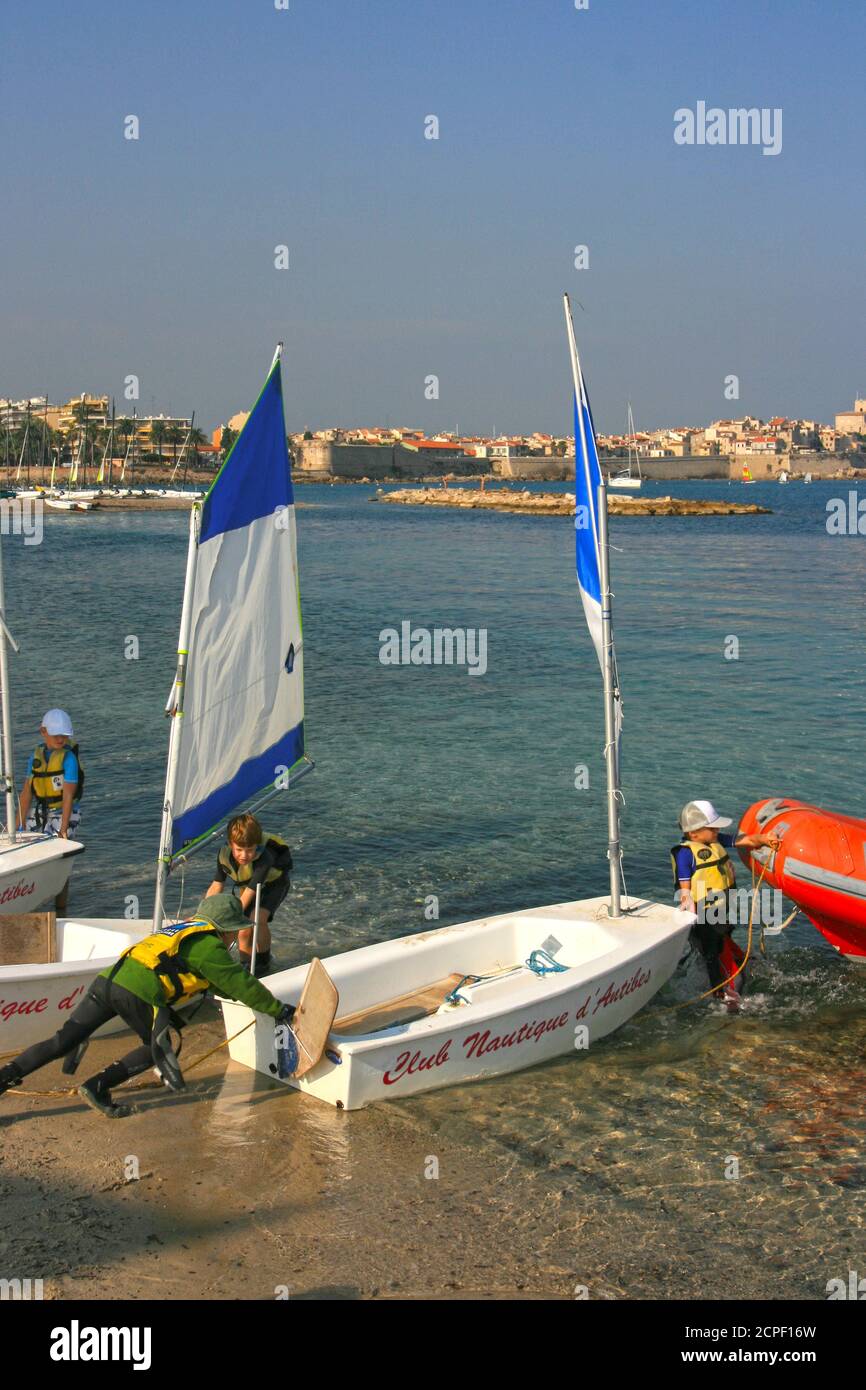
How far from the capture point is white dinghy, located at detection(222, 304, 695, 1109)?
809cm

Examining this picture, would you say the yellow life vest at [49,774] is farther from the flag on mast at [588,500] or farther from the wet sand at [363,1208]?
the flag on mast at [588,500]

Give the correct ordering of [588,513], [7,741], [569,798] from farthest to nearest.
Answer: [569,798]
[7,741]
[588,513]

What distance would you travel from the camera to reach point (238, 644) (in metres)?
9.19

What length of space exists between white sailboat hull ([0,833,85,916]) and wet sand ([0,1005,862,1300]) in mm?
2399

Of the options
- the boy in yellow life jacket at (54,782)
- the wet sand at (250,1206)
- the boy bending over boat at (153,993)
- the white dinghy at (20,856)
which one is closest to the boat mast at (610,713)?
the wet sand at (250,1206)

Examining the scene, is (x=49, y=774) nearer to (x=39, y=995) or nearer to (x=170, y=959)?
(x=39, y=995)

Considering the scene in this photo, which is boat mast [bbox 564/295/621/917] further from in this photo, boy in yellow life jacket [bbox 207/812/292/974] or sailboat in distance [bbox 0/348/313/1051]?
boy in yellow life jacket [bbox 207/812/292/974]

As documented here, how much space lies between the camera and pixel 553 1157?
25.3ft

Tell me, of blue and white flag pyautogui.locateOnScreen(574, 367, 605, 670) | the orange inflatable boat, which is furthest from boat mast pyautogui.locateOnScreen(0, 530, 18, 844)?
the orange inflatable boat

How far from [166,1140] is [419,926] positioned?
15.9ft

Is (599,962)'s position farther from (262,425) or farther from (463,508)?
(463,508)

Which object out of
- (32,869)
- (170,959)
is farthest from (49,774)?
(170,959)

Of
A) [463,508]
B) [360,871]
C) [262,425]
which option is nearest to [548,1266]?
[262,425]

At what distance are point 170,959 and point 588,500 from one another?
15.2ft
